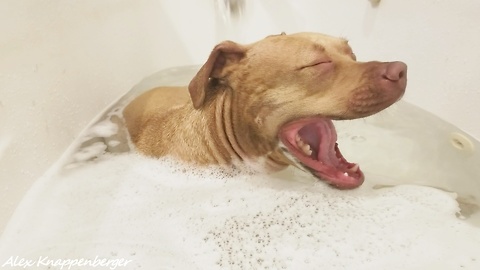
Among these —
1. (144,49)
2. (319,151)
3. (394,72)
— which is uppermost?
(394,72)

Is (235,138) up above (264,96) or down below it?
below

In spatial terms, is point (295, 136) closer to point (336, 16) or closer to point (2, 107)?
point (2, 107)

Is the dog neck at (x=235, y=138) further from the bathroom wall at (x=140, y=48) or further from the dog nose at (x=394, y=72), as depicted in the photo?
the bathroom wall at (x=140, y=48)

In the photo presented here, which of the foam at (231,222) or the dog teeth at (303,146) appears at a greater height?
the dog teeth at (303,146)

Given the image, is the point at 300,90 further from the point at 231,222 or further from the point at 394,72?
the point at 231,222

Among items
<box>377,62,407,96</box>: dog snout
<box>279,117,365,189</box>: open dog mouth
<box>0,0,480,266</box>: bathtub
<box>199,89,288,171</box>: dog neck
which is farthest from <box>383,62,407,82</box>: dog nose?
<box>0,0,480,266</box>: bathtub

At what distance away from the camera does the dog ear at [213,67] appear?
5.15 ft

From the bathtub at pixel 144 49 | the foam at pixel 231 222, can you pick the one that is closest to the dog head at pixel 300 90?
the foam at pixel 231 222

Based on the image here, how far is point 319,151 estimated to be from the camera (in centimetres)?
170

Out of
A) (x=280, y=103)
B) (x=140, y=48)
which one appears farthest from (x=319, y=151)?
(x=140, y=48)

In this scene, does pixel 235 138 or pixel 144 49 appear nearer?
pixel 235 138

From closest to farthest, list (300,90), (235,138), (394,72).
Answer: (394,72) < (300,90) < (235,138)

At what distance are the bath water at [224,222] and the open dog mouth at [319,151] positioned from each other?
9 centimetres

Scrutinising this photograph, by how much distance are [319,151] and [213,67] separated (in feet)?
1.41
